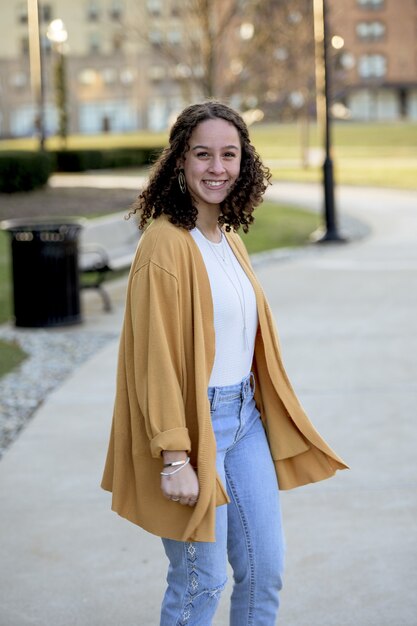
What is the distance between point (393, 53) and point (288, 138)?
41107 millimetres

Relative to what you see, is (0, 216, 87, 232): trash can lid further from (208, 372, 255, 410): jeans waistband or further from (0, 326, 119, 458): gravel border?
(208, 372, 255, 410): jeans waistband

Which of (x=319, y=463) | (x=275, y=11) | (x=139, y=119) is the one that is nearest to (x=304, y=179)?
(x=275, y=11)

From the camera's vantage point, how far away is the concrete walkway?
4.28 meters

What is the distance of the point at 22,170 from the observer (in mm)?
24062

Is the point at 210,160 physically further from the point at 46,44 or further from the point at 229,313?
the point at 46,44

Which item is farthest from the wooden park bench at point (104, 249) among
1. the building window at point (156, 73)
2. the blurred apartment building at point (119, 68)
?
the building window at point (156, 73)

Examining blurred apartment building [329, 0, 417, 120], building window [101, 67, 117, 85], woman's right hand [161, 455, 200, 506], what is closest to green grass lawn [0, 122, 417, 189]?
blurred apartment building [329, 0, 417, 120]

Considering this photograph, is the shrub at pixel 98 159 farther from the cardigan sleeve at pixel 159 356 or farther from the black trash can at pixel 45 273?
the cardigan sleeve at pixel 159 356

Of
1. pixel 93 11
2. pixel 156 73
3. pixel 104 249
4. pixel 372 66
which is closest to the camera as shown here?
pixel 104 249

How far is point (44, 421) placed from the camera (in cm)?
708

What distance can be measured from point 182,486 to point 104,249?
421 inches

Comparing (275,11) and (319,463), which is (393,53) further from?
(319,463)

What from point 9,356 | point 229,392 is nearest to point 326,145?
point 9,356

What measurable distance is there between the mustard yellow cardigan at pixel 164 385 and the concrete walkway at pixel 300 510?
125 centimetres
